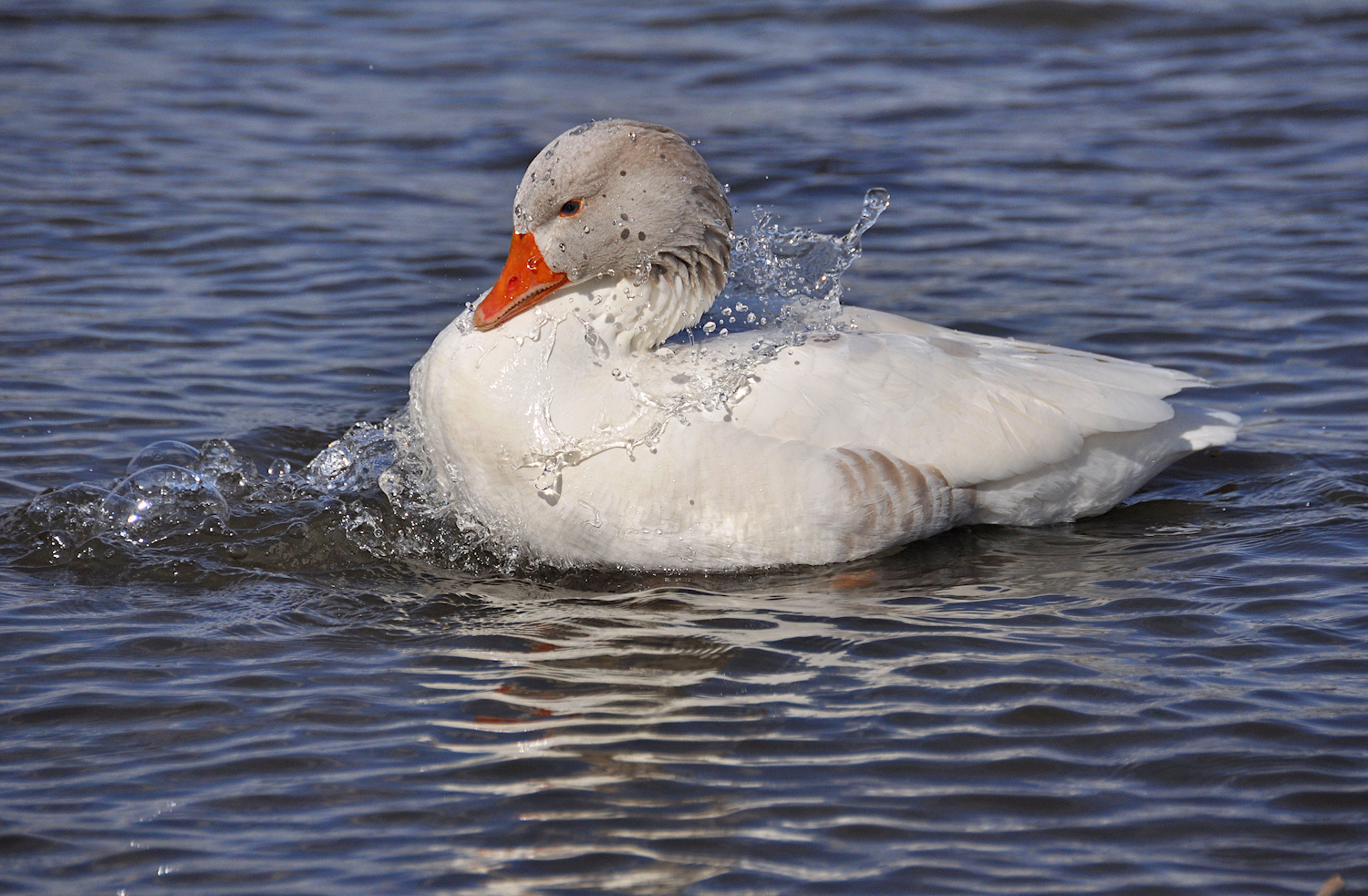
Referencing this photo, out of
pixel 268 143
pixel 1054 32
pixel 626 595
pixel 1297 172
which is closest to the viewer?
pixel 626 595

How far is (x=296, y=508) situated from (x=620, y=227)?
73.4 inches

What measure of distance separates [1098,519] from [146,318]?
539 cm

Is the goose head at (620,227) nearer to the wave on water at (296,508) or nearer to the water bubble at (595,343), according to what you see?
the water bubble at (595,343)

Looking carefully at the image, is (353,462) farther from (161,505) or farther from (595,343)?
(595,343)

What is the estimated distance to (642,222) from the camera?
18.9ft

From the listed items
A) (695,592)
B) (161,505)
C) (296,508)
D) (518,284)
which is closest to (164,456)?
(161,505)

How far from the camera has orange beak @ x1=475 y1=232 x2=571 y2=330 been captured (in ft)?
18.9

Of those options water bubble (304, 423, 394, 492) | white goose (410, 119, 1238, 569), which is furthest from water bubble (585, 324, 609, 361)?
water bubble (304, 423, 394, 492)

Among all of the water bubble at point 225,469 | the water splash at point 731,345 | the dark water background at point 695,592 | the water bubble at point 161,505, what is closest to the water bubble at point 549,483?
the water splash at point 731,345

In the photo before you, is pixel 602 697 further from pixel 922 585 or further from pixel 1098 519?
pixel 1098 519

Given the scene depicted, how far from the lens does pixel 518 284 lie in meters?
5.77

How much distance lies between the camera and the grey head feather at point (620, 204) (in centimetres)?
571

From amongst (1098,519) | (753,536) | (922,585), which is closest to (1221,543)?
(1098,519)

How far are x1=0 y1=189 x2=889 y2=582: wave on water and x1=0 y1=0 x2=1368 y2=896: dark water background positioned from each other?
0.12 feet
